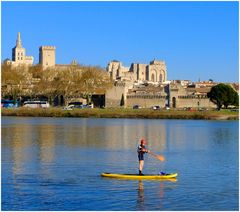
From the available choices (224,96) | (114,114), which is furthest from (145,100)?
(114,114)

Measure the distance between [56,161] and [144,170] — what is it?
4410 millimetres

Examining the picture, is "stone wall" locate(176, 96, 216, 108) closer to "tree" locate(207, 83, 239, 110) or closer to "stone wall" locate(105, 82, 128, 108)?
"stone wall" locate(105, 82, 128, 108)

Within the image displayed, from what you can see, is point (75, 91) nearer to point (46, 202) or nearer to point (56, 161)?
point (56, 161)

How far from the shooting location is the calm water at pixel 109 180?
727 inches

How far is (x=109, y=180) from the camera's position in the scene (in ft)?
73.3

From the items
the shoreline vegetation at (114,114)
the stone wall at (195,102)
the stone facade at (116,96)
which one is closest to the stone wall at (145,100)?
the stone facade at (116,96)

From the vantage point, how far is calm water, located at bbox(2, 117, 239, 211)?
1847cm

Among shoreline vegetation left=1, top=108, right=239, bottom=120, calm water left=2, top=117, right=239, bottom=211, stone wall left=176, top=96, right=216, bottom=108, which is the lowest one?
calm water left=2, top=117, right=239, bottom=211

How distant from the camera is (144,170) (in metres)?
25.6

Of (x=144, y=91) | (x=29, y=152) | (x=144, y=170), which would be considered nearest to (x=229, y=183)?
(x=144, y=170)

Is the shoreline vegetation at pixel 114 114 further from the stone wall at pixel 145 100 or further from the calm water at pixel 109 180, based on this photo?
the calm water at pixel 109 180

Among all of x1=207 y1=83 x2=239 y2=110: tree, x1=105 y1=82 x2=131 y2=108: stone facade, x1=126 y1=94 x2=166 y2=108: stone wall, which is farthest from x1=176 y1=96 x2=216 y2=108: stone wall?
x1=207 y1=83 x2=239 y2=110: tree

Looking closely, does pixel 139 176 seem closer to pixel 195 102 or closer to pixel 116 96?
pixel 116 96

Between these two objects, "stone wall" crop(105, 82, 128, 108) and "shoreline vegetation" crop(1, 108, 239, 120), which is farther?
"stone wall" crop(105, 82, 128, 108)
